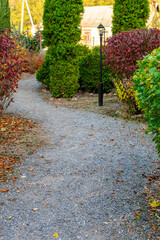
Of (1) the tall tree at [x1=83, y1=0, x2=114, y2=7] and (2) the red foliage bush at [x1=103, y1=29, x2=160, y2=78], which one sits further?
(1) the tall tree at [x1=83, y1=0, x2=114, y2=7]

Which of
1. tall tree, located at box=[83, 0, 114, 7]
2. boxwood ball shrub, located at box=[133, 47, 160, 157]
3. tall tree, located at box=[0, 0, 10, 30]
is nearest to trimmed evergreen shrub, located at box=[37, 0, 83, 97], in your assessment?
boxwood ball shrub, located at box=[133, 47, 160, 157]

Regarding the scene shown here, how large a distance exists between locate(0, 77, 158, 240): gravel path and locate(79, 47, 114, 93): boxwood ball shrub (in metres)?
3.62


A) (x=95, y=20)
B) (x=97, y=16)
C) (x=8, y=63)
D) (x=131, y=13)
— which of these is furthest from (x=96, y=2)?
(x=8, y=63)

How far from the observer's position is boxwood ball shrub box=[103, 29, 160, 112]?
7.10 metres

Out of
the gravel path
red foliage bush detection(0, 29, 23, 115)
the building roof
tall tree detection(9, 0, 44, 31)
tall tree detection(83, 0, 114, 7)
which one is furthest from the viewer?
tall tree detection(9, 0, 44, 31)

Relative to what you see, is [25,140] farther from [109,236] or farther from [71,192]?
[109,236]

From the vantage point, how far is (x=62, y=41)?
9.16m

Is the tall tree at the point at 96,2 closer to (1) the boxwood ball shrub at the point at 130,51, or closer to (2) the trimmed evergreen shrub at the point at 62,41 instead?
(2) the trimmed evergreen shrub at the point at 62,41

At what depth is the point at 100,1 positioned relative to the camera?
35.9 m

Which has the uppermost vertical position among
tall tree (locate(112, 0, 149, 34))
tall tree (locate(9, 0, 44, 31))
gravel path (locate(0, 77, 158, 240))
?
tall tree (locate(9, 0, 44, 31))

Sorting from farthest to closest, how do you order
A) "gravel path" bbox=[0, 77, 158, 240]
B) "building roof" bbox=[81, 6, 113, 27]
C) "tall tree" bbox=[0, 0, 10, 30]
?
"building roof" bbox=[81, 6, 113, 27] → "tall tree" bbox=[0, 0, 10, 30] → "gravel path" bbox=[0, 77, 158, 240]

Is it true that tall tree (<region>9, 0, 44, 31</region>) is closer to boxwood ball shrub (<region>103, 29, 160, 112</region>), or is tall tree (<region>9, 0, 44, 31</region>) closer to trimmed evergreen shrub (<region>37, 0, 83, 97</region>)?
trimmed evergreen shrub (<region>37, 0, 83, 97</region>)

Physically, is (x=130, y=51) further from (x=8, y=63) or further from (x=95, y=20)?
(x=95, y=20)

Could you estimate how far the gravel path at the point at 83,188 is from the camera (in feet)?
9.53
